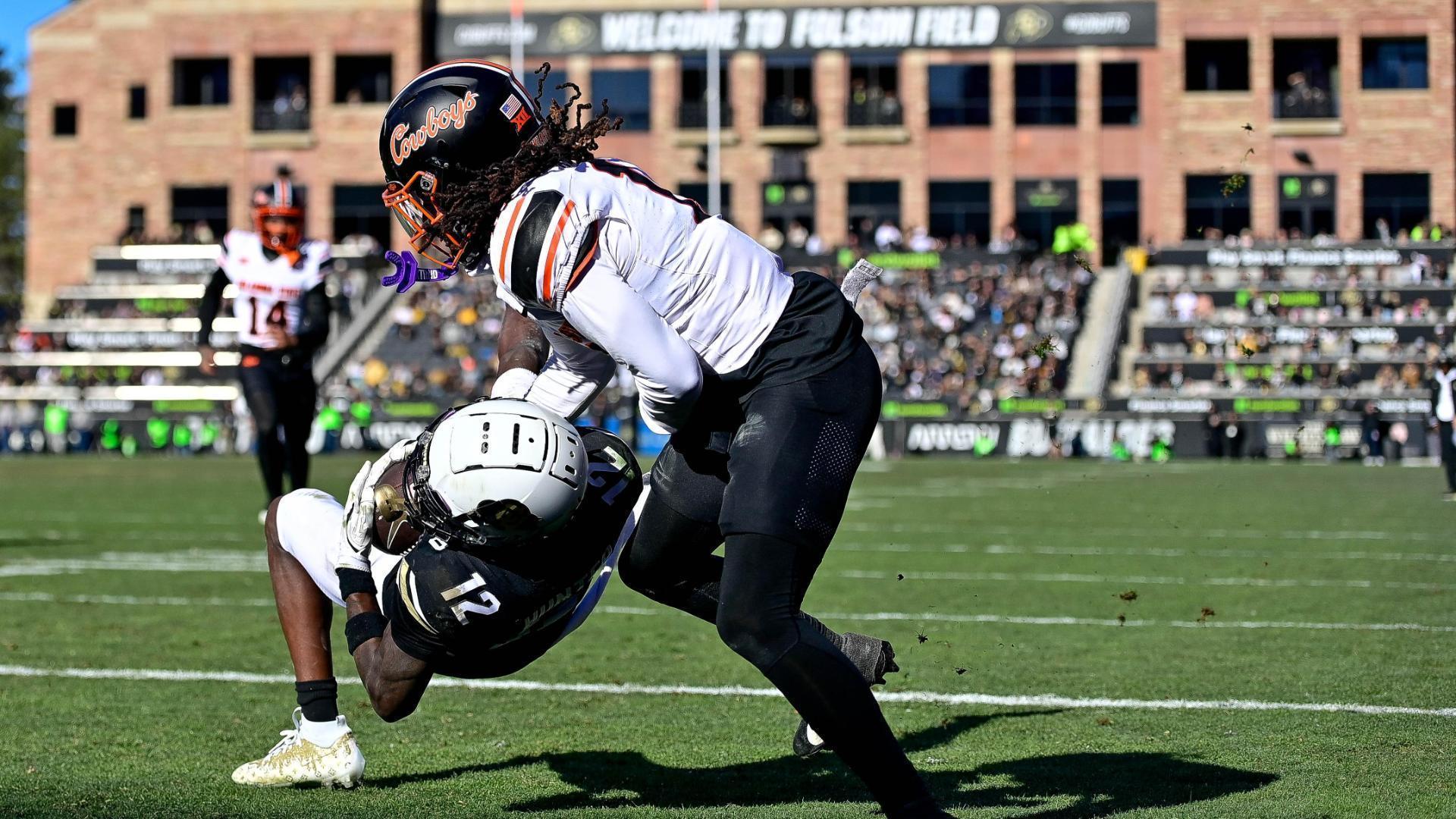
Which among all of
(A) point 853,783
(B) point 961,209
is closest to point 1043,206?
(B) point 961,209

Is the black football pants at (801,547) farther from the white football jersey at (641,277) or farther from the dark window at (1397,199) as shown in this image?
the dark window at (1397,199)

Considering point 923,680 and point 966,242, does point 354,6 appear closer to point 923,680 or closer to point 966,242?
point 966,242

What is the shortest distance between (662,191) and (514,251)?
437 mm

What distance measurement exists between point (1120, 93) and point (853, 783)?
44500 mm

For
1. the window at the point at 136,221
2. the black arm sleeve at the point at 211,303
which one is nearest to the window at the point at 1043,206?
the window at the point at 136,221

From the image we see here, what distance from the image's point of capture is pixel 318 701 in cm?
471

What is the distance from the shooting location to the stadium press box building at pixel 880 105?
45.6 metres

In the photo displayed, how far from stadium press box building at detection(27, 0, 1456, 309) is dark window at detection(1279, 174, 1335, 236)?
0.20ft

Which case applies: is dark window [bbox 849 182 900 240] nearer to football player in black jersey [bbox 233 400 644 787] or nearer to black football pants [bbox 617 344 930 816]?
football player in black jersey [bbox 233 400 644 787]

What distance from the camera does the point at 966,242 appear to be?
45375mm

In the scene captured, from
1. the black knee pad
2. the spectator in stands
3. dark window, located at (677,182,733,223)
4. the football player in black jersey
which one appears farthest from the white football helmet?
dark window, located at (677,182,733,223)

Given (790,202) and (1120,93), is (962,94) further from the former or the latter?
(790,202)

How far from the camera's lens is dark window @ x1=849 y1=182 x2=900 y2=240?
156ft

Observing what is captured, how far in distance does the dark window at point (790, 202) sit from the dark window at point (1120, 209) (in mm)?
8155
